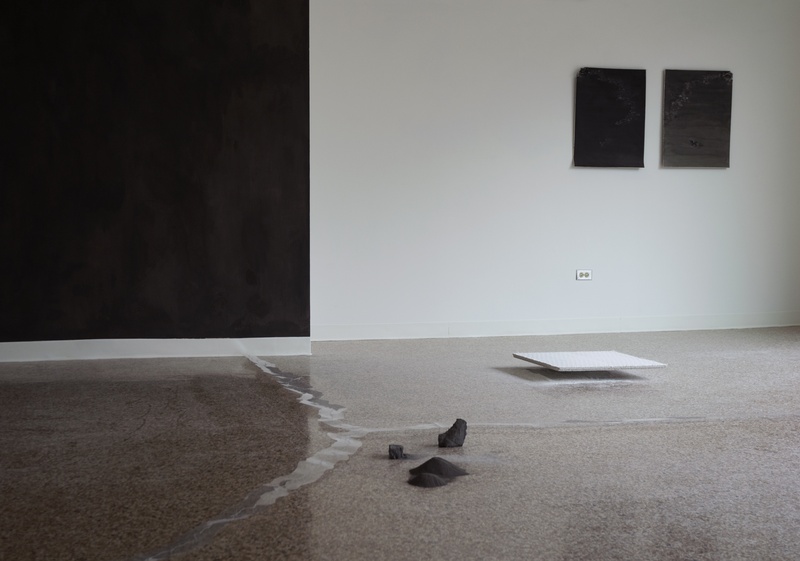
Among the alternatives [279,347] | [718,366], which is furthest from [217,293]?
[718,366]

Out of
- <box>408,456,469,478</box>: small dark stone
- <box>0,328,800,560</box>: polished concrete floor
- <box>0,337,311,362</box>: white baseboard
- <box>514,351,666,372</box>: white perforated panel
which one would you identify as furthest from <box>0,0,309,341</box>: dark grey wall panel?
<box>408,456,469,478</box>: small dark stone

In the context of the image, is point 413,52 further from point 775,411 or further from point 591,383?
point 775,411

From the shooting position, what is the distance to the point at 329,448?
2.89m

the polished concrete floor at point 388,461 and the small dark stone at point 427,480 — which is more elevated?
the small dark stone at point 427,480

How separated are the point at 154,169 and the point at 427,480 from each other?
10.5ft

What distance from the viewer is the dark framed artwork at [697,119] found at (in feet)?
21.1

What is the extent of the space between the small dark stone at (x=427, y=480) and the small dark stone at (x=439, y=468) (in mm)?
48

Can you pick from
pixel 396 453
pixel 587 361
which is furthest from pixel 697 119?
pixel 396 453

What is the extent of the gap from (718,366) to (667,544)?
3.02 metres

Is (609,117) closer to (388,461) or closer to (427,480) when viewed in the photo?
(388,461)

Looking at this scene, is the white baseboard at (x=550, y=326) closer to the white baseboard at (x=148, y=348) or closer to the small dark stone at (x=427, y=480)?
the white baseboard at (x=148, y=348)

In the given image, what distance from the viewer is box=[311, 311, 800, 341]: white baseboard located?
5984mm

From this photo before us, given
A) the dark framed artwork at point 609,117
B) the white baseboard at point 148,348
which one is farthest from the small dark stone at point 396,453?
the dark framed artwork at point 609,117

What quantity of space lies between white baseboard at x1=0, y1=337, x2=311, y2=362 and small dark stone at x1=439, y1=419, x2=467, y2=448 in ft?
7.66
